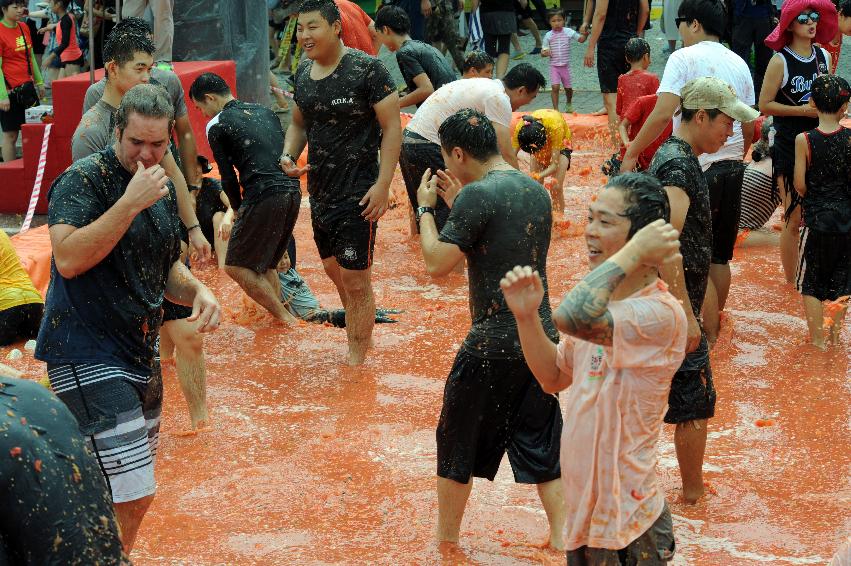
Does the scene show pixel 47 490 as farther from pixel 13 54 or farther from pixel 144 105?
pixel 13 54

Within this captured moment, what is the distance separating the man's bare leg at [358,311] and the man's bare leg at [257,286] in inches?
29.0

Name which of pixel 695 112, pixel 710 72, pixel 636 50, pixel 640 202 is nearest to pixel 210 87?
pixel 710 72

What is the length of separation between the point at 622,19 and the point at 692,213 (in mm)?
8542

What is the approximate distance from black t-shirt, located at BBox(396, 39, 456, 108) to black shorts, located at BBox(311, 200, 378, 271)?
3069mm

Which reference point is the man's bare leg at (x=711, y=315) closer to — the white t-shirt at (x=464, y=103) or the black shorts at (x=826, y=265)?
the black shorts at (x=826, y=265)

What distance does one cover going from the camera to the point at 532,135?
31.7 ft

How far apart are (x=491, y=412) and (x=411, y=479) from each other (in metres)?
1.05

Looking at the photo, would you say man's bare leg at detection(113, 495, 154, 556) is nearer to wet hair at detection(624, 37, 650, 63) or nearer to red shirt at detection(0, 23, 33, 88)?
wet hair at detection(624, 37, 650, 63)

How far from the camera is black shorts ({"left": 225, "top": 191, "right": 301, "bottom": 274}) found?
24.3 feet

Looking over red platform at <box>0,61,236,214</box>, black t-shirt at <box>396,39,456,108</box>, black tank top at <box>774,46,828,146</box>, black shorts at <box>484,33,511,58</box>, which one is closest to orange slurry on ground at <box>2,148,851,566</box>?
black tank top at <box>774,46,828,146</box>

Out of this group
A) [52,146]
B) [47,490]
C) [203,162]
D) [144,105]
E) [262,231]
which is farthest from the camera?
[52,146]

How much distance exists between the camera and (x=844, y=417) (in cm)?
621

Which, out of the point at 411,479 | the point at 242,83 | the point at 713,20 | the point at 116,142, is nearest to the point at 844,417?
the point at 411,479

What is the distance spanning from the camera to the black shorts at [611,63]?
1327 cm
